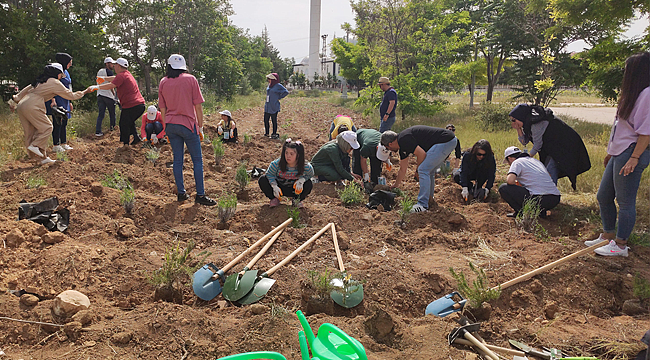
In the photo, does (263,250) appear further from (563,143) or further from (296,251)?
(563,143)

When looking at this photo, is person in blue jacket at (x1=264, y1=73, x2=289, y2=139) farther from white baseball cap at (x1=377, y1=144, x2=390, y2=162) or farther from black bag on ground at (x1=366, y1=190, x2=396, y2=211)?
black bag on ground at (x1=366, y1=190, x2=396, y2=211)

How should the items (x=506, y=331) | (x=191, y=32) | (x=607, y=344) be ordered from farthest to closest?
1. (x=191, y=32)
2. (x=506, y=331)
3. (x=607, y=344)

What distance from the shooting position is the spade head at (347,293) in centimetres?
278

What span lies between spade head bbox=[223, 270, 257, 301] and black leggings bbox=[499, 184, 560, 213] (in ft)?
11.0

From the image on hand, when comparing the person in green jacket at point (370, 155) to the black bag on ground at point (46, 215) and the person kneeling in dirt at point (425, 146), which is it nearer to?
the person kneeling in dirt at point (425, 146)

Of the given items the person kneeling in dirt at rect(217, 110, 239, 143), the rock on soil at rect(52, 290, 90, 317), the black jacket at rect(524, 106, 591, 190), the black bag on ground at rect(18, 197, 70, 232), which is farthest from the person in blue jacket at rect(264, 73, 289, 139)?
the rock on soil at rect(52, 290, 90, 317)

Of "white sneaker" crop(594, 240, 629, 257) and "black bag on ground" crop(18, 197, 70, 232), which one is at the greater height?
"black bag on ground" crop(18, 197, 70, 232)

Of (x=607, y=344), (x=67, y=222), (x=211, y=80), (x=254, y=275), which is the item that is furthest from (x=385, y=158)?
(x=211, y=80)

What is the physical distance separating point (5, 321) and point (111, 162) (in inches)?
170

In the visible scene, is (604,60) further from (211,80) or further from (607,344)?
(211,80)

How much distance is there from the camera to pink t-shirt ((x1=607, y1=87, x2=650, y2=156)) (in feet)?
10.4

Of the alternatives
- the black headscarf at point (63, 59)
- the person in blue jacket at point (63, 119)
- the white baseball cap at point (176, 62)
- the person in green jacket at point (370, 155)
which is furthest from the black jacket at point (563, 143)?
the black headscarf at point (63, 59)

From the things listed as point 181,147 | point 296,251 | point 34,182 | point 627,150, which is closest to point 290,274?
point 296,251

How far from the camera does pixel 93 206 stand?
435 cm
